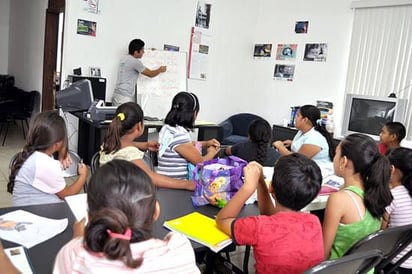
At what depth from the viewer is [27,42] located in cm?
677

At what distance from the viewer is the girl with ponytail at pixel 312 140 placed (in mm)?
2820

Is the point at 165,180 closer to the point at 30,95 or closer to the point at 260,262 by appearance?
the point at 260,262

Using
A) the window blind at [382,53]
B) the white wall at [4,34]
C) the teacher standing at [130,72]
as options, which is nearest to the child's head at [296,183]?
the window blind at [382,53]

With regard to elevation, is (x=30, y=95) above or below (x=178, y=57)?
below

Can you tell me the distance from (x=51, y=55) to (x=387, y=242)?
555 centimetres

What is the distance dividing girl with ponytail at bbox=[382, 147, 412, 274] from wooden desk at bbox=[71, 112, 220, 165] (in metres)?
2.77

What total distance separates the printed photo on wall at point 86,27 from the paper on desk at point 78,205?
331cm

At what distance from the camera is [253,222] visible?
1313 mm

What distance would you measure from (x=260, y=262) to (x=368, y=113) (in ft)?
11.1

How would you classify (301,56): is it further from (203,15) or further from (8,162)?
(8,162)

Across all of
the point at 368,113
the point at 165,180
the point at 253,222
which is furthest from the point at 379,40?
the point at 253,222

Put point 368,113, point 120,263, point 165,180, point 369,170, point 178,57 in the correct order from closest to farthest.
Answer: point 120,263 < point 369,170 < point 165,180 < point 368,113 < point 178,57

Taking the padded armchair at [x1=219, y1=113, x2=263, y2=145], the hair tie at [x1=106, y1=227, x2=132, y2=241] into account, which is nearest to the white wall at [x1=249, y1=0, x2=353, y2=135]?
the padded armchair at [x1=219, y1=113, x2=263, y2=145]

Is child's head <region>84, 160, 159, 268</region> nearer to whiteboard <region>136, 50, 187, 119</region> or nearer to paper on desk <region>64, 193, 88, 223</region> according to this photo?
paper on desk <region>64, 193, 88, 223</region>
